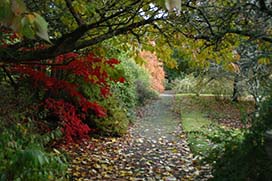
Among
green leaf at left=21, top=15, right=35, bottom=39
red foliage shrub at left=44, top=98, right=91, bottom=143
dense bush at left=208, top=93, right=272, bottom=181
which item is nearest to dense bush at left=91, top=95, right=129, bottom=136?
red foliage shrub at left=44, top=98, right=91, bottom=143

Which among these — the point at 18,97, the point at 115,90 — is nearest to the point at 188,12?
the point at 18,97

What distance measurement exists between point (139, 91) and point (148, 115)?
245cm

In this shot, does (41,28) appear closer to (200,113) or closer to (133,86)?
(133,86)

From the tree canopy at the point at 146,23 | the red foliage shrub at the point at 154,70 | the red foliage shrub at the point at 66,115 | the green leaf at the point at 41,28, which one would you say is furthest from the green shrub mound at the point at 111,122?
the red foliage shrub at the point at 154,70

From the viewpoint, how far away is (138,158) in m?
7.06

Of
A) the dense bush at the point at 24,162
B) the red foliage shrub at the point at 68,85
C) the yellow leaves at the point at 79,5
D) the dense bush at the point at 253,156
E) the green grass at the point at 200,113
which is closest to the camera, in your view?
the dense bush at the point at 24,162

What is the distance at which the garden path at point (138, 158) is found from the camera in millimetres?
5789

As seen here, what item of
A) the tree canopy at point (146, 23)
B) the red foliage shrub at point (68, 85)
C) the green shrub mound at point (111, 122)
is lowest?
the green shrub mound at point (111, 122)

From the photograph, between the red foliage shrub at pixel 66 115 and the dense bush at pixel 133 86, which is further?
the dense bush at pixel 133 86

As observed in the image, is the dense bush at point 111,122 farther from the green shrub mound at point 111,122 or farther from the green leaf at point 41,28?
the green leaf at point 41,28

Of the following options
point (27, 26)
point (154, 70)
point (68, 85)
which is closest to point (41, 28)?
point (27, 26)

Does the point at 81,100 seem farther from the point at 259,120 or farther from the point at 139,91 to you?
the point at 139,91

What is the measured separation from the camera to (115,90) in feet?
34.0

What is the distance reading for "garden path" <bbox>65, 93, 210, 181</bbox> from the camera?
19.0 feet
